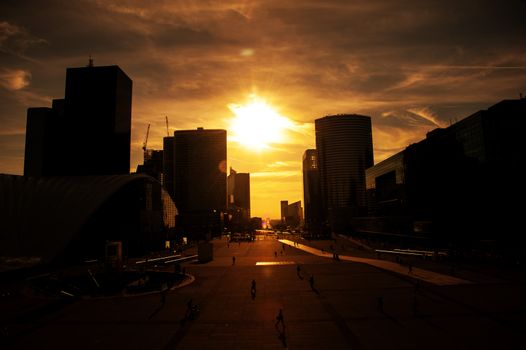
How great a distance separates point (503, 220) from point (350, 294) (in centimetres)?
6223

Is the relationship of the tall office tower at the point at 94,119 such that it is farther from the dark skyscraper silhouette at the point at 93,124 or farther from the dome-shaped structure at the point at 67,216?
the dome-shaped structure at the point at 67,216

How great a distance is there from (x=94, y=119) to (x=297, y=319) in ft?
558

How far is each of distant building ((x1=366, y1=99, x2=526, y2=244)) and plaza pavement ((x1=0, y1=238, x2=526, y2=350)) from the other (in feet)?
166

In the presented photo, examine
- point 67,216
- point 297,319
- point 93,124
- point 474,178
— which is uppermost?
point 93,124

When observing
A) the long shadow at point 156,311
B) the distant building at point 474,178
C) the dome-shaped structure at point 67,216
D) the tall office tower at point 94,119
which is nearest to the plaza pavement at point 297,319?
the long shadow at point 156,311

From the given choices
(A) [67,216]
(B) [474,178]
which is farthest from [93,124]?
(B) [474,178]

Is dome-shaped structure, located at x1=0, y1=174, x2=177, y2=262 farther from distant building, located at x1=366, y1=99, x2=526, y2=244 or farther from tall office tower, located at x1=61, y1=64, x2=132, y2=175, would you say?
tall office tower, located at x1=61, y1=64, x2=132, y2=175

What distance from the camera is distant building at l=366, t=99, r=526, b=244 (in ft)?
239

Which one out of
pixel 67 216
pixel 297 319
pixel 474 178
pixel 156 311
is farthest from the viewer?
pixel 474 178

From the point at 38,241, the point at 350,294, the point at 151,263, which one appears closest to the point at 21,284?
the point at 38,241

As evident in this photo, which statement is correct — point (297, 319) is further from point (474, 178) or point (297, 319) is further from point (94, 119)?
point (94, 119)

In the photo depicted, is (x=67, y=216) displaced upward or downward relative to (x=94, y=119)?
downward

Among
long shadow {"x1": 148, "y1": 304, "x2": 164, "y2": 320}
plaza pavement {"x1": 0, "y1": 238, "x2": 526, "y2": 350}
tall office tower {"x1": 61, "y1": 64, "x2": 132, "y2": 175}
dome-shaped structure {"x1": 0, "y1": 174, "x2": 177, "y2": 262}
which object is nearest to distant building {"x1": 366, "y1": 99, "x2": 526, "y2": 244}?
plaza pavement {"x1": 0, "y1": 238, "x2": 526, "y2": 350}

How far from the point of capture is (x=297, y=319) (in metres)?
21.2
